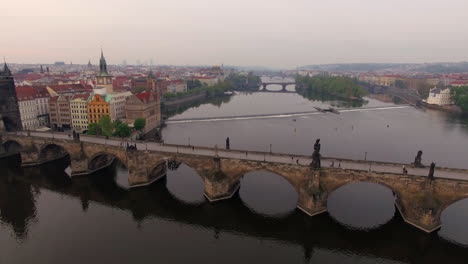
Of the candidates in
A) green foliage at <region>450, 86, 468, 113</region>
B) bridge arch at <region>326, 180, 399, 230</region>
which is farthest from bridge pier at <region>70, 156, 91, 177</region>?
green foliage at <region>450, 86, 468, 113</region>

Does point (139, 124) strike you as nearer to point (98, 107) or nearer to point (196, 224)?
point (98, 107)

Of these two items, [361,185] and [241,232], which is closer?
[241,232]

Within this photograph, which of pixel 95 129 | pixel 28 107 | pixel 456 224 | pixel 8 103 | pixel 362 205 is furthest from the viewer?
pixel 28 107

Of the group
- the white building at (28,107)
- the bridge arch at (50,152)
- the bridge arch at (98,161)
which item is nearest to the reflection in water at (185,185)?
the bridge arch at (98,161)

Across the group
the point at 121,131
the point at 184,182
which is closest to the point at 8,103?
the point at 121,131

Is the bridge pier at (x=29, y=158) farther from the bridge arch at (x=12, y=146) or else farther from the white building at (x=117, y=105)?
the white building at (x=117, y=105)

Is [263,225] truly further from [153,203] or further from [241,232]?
[153,203]

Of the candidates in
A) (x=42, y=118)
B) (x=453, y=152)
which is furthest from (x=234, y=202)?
(x=42, y=118)
